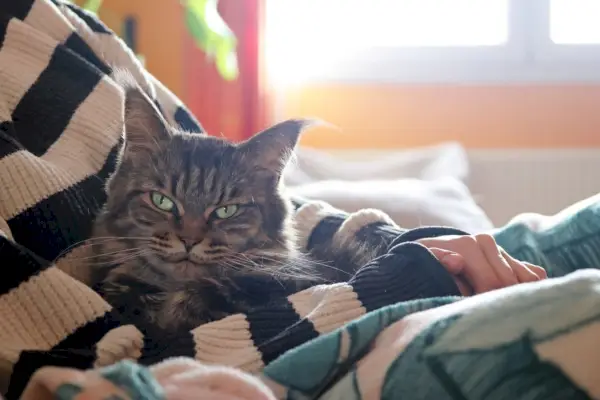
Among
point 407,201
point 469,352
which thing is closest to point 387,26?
point 407,201

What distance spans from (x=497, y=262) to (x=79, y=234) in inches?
20.0

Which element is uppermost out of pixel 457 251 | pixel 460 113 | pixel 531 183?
pixel 457 251

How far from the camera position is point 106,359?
64cm

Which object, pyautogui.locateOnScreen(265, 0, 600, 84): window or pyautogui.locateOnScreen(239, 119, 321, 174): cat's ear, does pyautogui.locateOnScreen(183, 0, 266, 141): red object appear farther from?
pyautogui.locateOnScreen(239, 119, 321, 174): cat's ear

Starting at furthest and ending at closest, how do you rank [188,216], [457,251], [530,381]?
[188,216]
[457,251]
[530,381]

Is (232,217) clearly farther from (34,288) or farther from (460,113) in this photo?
(460,113)

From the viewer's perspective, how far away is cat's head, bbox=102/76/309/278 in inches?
35.7

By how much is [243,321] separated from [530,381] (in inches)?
11.4

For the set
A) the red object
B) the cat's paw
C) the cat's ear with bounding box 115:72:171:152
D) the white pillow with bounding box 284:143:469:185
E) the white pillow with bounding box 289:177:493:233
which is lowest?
the white pillow with bounding box 284:143:469:185

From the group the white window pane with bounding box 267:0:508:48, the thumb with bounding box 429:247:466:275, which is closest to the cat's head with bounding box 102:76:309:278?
the thumb with bounding box 429:247:466:275

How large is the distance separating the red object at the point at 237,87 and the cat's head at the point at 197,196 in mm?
1656

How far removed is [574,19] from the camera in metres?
2.99

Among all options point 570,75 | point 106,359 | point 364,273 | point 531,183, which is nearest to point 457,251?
point 364,273

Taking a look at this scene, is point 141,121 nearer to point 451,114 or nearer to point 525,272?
point 525,272
